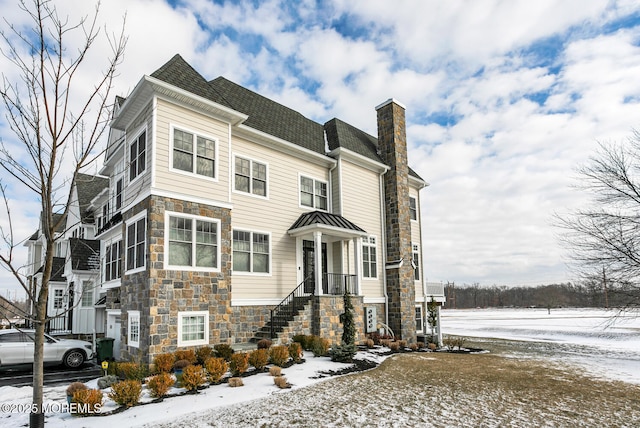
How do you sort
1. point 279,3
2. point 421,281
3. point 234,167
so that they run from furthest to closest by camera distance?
1. point 421,281
2. point 234,167
3. point 279,3

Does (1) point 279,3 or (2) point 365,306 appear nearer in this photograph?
(1) point 279,3

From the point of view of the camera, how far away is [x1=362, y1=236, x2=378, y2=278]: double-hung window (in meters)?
17.2

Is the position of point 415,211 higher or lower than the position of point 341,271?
higher

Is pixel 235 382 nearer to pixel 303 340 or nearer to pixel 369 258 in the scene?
pixel 303 340

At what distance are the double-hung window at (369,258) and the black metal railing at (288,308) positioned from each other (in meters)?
3.39

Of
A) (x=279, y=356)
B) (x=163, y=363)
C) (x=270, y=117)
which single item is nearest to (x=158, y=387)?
(x=163, y=363)

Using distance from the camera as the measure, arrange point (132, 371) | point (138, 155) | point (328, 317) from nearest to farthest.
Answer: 1. point (132, 371)
2. point (138, 155)
3. point (328, 317)

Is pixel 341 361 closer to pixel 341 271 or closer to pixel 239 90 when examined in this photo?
pixel 341 271

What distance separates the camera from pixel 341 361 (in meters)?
11.2

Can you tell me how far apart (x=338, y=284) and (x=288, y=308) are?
8.90 feet

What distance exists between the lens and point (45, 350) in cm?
1254

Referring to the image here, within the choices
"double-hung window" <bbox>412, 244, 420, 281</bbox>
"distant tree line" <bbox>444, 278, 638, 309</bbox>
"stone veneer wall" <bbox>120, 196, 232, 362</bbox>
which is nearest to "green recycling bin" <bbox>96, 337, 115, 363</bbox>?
"stone veneer wall" <bbox>120, 196, 232, 362</bbox>

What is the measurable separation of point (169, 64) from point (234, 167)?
368 centimetres

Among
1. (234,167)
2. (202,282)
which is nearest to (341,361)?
(202,282)
